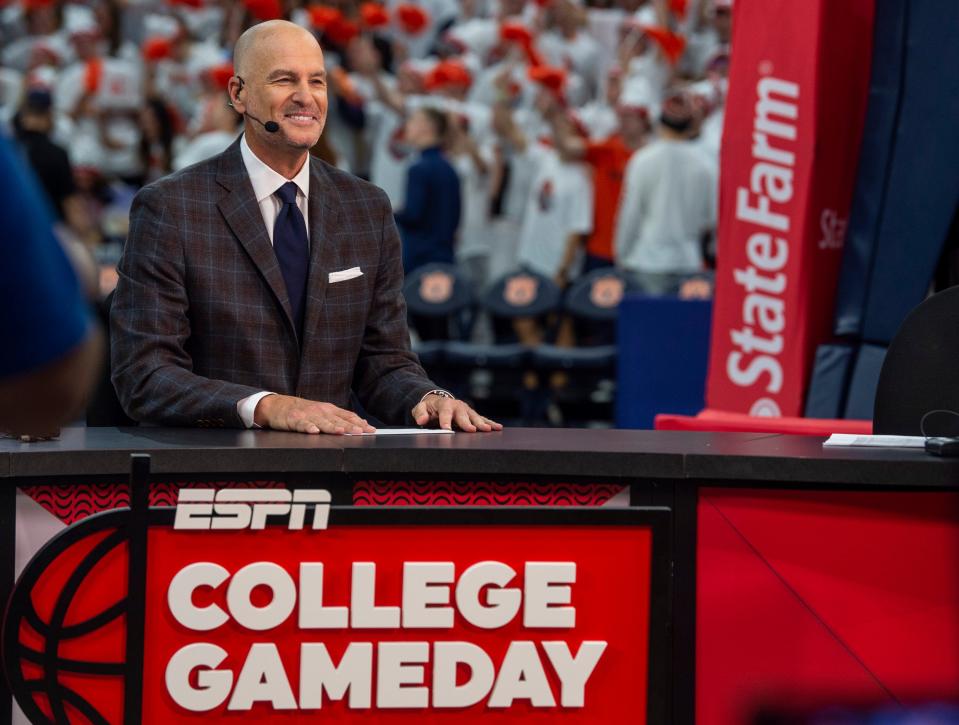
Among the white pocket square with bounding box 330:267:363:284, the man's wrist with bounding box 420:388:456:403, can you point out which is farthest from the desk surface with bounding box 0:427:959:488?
the white pocket square with bounding box 330:267:363:284

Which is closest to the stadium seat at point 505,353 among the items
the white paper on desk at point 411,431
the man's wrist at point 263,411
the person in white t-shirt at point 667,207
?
the person in white t-shirt at point 667,207

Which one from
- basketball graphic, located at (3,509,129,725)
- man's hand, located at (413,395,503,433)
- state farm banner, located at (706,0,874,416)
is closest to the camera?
basketball graphic, located at (3,509,129,725)

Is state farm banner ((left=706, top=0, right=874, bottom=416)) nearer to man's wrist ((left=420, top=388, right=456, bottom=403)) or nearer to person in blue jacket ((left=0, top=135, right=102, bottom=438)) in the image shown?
man's wrist ((left=420, top=388, right=456, bottom=403))

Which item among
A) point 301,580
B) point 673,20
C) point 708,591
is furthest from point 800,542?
point 673,20

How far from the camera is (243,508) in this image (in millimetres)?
2672

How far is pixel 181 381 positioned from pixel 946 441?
4.83 ft

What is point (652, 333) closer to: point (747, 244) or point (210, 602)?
point (747, 244)

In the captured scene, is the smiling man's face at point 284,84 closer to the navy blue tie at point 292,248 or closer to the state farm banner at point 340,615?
the navy blue tie at point 292,248

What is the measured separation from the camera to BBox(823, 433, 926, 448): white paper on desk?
2.95 m

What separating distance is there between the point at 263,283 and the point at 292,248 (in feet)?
0.39

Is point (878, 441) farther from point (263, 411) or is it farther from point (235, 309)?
point (235, 309)

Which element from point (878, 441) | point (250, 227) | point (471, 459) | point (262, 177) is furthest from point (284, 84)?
point (878, 441)

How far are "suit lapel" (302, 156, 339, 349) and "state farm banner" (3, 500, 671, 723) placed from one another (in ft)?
2.24

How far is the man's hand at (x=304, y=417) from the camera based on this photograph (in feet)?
9.71
